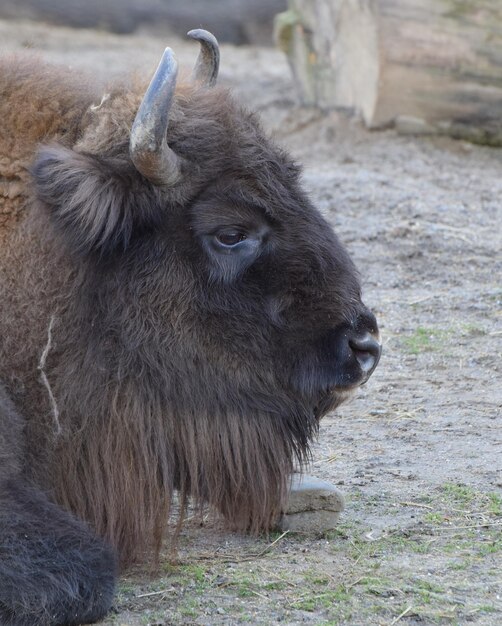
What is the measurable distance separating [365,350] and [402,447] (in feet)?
3.77

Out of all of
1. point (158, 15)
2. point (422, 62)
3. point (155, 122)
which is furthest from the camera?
point (158, 15)

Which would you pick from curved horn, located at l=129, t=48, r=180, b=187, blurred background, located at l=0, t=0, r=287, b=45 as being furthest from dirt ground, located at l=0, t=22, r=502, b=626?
blurred background, located at l=0, t=0, r=287, b=45

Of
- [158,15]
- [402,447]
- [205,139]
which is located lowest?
[402,447]

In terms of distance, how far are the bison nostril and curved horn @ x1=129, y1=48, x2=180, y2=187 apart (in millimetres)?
833

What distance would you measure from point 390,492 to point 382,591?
90cm

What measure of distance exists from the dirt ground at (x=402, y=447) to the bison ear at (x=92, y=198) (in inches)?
30.0

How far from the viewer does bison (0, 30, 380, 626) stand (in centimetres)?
371

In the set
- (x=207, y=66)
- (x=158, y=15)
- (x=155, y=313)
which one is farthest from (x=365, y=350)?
(x=158, y=15)

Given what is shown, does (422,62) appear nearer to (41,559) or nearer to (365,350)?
(365,350)

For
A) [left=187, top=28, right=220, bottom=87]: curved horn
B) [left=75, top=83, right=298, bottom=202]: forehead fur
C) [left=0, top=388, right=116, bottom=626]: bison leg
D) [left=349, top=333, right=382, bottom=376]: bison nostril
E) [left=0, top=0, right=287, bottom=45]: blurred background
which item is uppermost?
[left=0, top=0, right=287, bottom=45]: blurred background

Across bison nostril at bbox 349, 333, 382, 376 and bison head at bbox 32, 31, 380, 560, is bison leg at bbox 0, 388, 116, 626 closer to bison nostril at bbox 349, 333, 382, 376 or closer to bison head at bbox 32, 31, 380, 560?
bison head at bbox 32, 31, 380, 560

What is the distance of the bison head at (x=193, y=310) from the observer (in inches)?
147

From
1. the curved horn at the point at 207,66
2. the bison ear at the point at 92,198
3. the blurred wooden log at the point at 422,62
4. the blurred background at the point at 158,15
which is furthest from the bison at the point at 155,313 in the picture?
the blurred background at the point at 158,15

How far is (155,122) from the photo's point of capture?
358 cm
